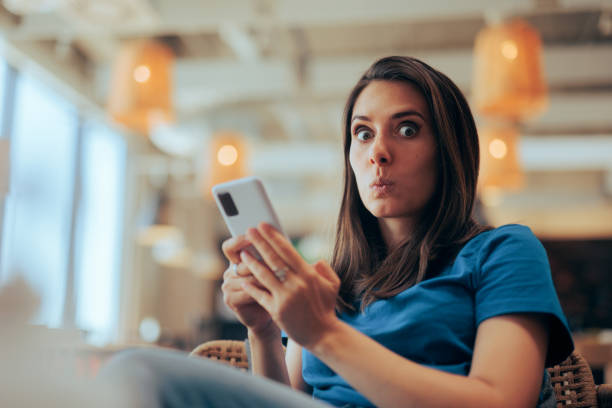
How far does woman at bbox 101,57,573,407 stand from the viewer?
915mm

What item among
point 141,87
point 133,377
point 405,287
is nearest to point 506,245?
point 405,287

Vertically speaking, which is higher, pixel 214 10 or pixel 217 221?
pixel 214 10

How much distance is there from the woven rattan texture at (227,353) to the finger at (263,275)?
579 millimetres

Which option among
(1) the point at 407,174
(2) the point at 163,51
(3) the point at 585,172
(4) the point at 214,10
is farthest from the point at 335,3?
(3) the point at 585,172

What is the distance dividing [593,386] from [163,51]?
3276 millimetres

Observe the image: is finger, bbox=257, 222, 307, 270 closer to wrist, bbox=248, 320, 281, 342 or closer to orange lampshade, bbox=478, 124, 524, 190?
wrist, bbox=248, 320, 281, 342

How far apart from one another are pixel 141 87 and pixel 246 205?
9.49 feet

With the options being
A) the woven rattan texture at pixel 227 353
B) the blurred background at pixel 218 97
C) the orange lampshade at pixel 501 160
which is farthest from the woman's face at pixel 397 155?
the orange lampshade at pixel 501 160

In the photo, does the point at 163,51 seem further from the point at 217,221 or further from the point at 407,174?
the point at 217,221

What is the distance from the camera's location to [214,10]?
4688mm

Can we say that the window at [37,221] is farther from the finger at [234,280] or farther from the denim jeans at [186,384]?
the finger at [234,280]

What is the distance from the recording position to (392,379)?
91 centimetres

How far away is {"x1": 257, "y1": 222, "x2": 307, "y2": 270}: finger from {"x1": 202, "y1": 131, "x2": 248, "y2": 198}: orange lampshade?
15.0ft

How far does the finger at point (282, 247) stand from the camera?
922mm
